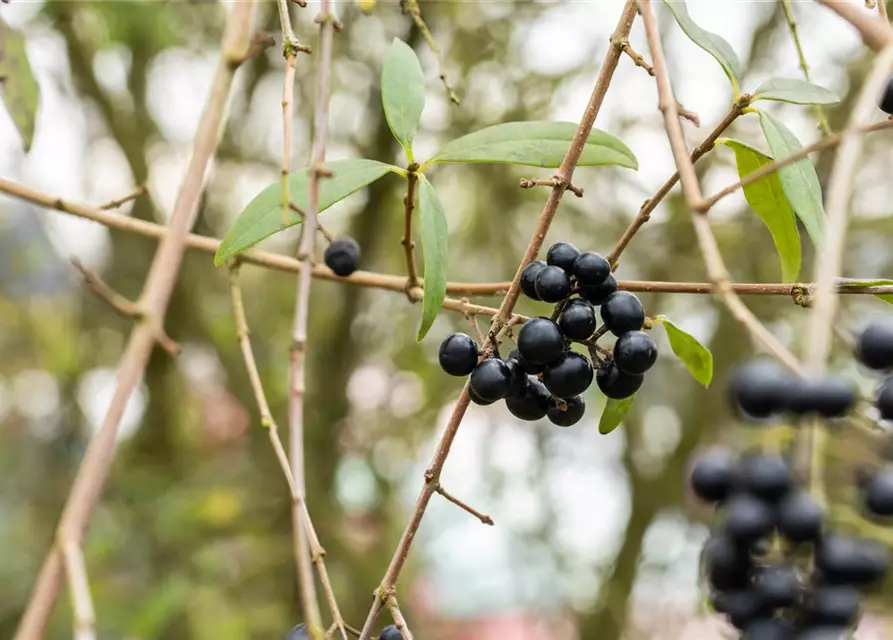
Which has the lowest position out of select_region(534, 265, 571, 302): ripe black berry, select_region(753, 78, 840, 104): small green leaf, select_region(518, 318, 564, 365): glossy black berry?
select_region(518, 318, 564, 365): glossy black berry

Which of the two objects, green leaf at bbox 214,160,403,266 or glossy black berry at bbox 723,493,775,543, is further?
green leaf at bbox 214,160,403,266

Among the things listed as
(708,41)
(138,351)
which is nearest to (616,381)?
(708,41)

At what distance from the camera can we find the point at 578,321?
769 millimetres

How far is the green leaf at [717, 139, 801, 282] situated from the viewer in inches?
33.7

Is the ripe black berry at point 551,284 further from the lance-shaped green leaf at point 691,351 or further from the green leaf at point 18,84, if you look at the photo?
the green leaf at point 18,84

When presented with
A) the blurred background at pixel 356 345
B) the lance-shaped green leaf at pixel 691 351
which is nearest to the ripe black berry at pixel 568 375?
the lance-shaped green leaf at pixel 691 351

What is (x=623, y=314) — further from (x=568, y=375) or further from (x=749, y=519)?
A: (x=749, y=519)

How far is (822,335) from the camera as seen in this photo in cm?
41

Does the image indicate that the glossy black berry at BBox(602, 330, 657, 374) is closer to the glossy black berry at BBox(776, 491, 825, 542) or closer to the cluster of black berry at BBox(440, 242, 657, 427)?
the cluster of black berry at BBox(440, 242, 657, 427)

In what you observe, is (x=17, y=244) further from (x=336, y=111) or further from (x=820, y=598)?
(x=820, y=598)

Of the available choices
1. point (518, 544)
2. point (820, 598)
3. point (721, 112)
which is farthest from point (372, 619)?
point (518, 544)

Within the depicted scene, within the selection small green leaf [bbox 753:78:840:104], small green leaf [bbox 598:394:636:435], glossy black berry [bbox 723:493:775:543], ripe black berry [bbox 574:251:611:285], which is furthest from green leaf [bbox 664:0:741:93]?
glossy black berry [bbox 723:493:775:543]

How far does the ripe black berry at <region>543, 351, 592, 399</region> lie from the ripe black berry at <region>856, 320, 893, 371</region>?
0.77 feet

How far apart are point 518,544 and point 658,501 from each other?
70cm
